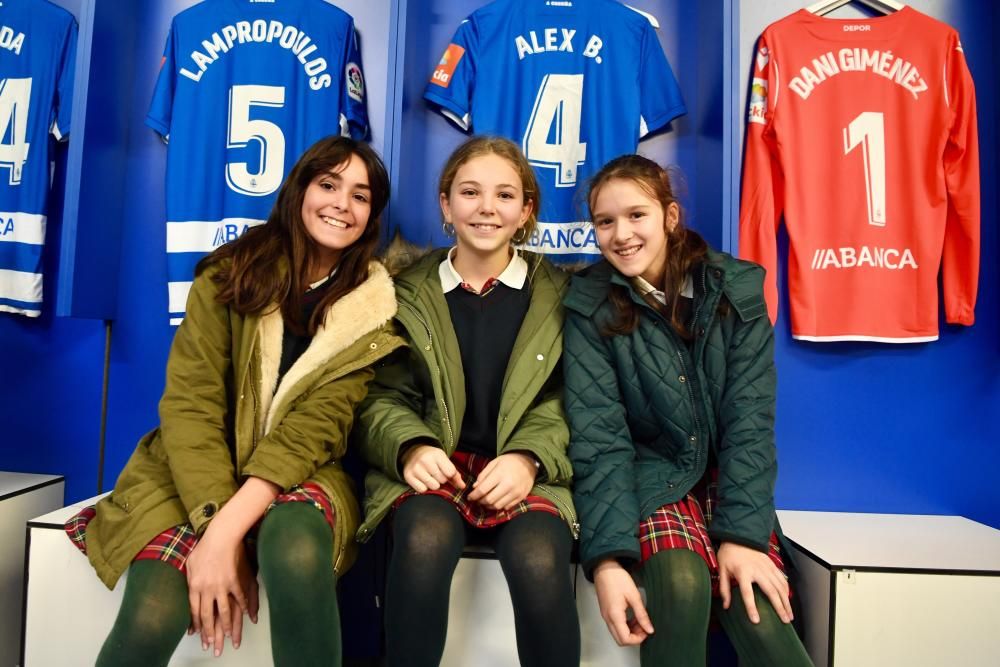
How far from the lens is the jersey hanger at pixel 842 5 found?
176 centimetres

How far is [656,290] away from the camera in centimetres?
130

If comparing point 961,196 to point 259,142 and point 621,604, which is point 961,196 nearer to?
point 621,604

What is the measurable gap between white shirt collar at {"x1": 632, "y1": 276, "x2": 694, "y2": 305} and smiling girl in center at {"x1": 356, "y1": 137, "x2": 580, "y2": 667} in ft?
0.58

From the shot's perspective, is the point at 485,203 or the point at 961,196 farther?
the point at 961,196

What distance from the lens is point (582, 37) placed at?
1.73 metres

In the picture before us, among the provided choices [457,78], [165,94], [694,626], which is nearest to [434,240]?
[457,78]

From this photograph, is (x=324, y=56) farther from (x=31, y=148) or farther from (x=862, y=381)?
(x=862, y=381)

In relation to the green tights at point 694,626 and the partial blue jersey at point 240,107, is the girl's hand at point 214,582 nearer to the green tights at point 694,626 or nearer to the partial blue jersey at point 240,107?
the green tights at point 694,626

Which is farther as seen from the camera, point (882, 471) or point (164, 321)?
point (164, 321)

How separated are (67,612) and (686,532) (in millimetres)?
1144

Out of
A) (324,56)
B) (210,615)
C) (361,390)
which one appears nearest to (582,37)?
(324,56)

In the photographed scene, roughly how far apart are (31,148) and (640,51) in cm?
183

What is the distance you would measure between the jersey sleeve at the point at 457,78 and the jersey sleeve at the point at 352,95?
20cm

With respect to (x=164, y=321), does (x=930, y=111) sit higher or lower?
higher
